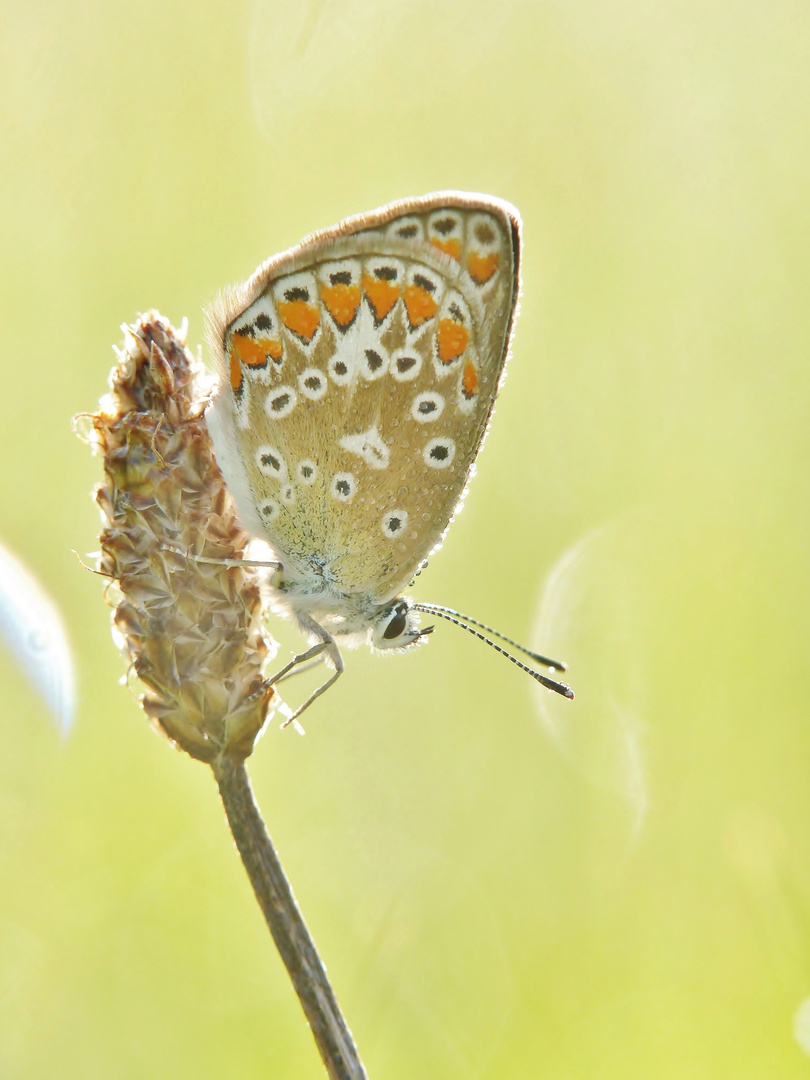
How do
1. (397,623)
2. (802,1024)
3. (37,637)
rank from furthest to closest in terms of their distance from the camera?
1. (37,637)
2. (802,1024)
3. (397,623)

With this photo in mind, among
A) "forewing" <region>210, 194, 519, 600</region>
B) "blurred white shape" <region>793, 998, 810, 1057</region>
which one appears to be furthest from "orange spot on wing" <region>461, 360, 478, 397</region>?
"blurred white shape" <region>793, 998, 810, 1057</region>

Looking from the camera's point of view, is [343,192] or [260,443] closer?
[260,443]

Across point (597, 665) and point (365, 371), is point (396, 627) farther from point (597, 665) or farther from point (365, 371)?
point (597, 665)

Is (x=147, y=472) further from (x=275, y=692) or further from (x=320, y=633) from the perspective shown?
(x=320, y=633)

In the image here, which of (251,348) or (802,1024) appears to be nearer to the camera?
(251,348)

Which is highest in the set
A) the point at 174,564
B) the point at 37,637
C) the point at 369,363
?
the point at 369,363

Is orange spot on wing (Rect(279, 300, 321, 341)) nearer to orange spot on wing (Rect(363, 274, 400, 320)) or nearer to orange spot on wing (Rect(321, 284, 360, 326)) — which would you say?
orange spot on wing (Rect(321, 284, 360, 326))

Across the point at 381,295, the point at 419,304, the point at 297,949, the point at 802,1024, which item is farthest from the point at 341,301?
the point at 802,1024

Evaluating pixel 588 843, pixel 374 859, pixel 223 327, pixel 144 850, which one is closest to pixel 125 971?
pixel 144 850
